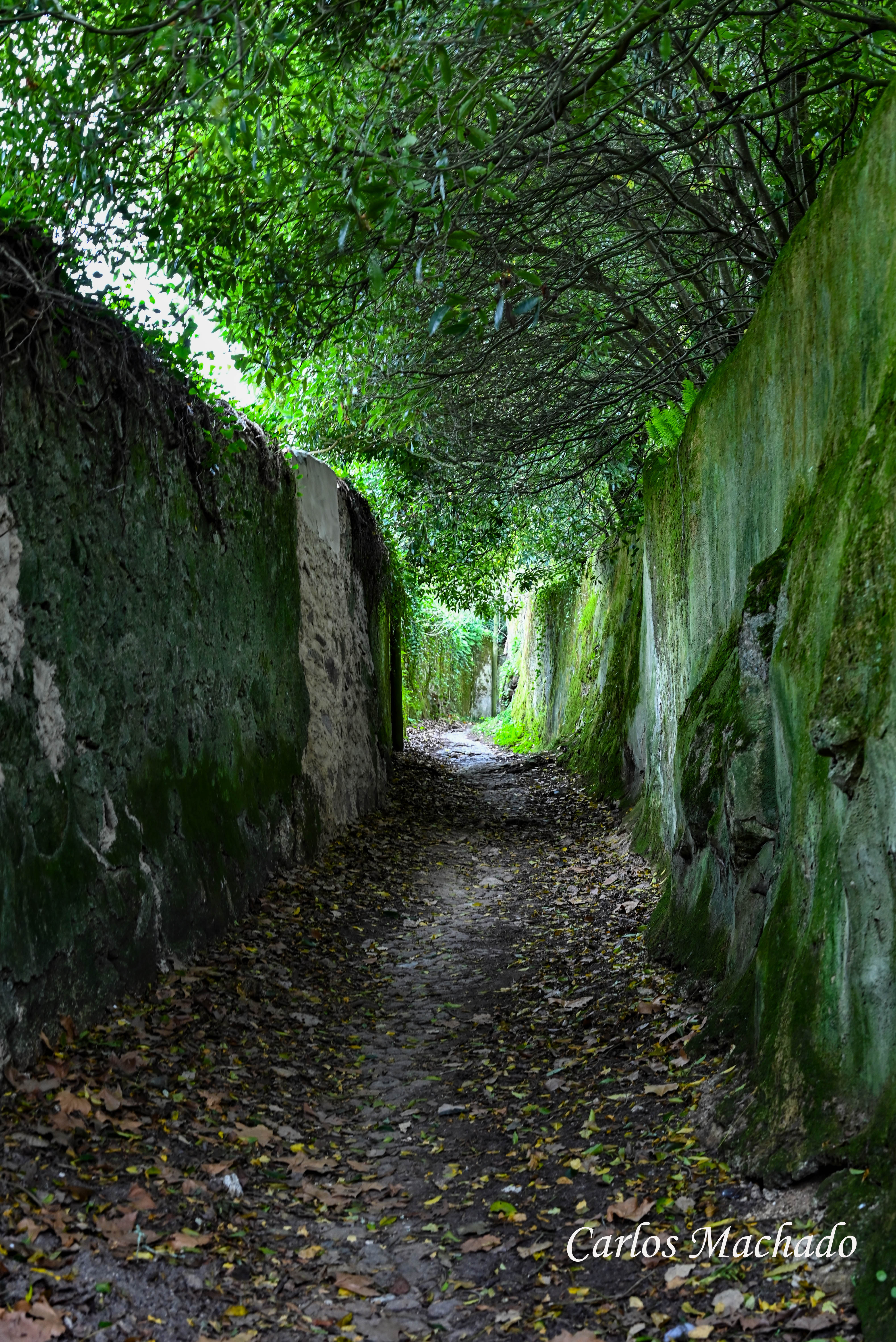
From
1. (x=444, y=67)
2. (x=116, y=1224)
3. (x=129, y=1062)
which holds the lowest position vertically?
(x=116, y=1224)

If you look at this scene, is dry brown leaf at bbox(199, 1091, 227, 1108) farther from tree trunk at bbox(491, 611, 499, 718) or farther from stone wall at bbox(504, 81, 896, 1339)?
tree trunk at bbox(491, 611, 499, 718)

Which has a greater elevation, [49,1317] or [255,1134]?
[49,1317]

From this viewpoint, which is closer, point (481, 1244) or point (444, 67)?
point (444, 67)

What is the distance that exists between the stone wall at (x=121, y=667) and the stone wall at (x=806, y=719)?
9.05 feet

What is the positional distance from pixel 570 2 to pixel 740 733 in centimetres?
307

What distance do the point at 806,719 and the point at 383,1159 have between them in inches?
95.4

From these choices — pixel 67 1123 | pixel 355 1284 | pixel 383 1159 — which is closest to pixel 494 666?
pixel 383 1159

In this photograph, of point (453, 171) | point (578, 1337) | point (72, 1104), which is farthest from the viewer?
point (453, 171)

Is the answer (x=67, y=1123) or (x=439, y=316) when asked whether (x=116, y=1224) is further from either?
(x=439, y=316)

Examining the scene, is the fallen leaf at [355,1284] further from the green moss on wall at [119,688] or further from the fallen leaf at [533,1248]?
the green moss on wall at [119,688]

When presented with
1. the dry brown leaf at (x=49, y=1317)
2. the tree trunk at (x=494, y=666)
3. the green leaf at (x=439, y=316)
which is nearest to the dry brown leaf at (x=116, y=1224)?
the dry brown leaf at (x=49, y=1317)

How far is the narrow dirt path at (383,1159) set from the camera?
3.04 meters

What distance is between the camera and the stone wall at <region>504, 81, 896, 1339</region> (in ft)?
10.2

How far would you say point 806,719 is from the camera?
390cm
